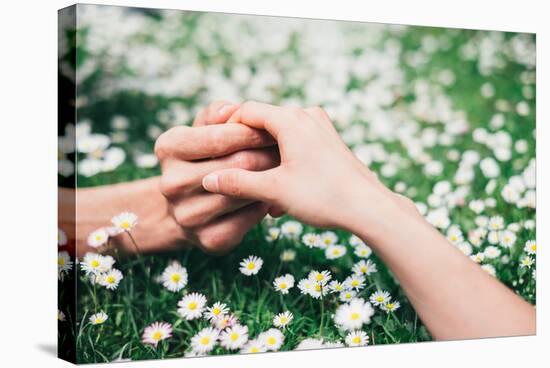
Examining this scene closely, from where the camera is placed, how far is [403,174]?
3.54 metres

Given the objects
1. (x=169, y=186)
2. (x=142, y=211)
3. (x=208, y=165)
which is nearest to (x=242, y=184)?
(x=208, y=165)

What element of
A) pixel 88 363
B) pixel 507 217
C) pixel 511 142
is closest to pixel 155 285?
pixel 88 363

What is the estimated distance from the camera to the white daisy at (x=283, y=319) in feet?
9.36

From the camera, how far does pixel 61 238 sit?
2.62 meters

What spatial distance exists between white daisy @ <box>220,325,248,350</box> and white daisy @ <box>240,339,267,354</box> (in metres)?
0.02

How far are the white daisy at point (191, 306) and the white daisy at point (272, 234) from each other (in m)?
0.35

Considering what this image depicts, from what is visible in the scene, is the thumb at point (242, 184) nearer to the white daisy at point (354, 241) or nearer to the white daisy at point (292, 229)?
the white daisy at point (292, 229)

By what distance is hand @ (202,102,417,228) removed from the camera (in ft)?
8.83

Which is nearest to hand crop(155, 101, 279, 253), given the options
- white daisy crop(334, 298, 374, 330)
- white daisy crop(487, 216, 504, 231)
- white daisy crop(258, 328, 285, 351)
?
white daisy crop(258, 328, 285, 351)

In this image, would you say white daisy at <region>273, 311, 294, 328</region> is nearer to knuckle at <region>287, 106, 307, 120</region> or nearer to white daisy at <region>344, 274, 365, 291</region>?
white daisy at <region>344, 274, 365, 291</region>

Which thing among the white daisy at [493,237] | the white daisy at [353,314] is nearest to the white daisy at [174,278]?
the white daisy at [353,314]

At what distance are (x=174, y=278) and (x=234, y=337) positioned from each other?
283mm

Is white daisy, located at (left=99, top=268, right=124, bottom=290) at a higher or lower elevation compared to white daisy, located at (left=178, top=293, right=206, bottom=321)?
higher

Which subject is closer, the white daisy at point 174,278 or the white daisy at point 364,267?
the white daisy at point 174,278
